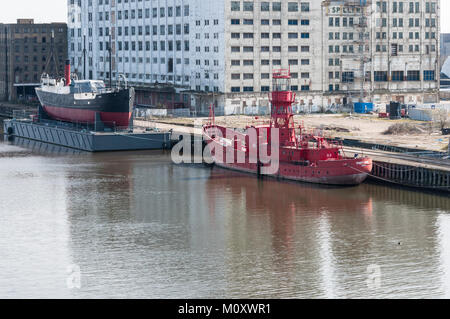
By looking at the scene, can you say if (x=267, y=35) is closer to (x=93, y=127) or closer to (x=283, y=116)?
(x=93, y=127)

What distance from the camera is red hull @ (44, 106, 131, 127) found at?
9925 centimetres

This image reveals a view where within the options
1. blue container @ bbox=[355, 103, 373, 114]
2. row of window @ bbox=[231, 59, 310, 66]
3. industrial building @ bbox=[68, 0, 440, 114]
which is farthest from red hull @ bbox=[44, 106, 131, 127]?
blue container @ bbox=[355, 103, 373, 114]

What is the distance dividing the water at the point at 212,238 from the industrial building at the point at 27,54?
89.2 metres

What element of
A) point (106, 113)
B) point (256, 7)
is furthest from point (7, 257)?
point (256, 7)

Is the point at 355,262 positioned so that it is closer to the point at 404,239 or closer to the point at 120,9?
the point at 404,239

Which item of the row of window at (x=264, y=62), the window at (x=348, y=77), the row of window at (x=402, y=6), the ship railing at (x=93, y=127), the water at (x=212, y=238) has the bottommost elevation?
the water at (x=212, y=238)

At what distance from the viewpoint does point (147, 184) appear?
73938 mm

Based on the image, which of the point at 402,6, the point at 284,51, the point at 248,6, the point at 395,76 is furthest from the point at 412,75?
the point at 248,6

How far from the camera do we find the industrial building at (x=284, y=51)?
12288cm

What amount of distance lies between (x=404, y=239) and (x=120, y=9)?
10185 centimetres

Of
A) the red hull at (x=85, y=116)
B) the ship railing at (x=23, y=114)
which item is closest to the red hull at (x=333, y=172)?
the red hull at (x=85, y=116)

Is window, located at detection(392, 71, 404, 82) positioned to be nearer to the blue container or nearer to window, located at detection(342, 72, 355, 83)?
window, located at detection(342, 72, 355, 83)

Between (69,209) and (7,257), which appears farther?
(69,209)

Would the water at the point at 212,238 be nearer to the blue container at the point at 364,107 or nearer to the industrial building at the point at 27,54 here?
the blue container at the point at 364,107
